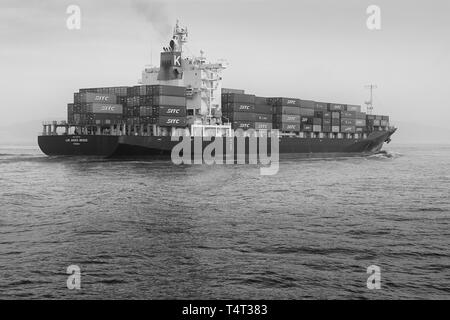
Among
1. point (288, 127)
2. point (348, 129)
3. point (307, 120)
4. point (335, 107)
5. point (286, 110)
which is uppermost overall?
point (335, 107)

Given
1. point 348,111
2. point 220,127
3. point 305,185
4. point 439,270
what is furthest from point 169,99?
point 439,270

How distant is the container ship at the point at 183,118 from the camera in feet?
194

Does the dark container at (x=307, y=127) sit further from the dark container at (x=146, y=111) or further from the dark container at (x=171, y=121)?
the dark container at (x=146, y=111)

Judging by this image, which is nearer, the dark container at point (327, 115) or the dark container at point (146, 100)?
the dark container at point (146, 100)

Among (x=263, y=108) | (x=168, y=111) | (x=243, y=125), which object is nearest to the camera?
(x=168, y=111)

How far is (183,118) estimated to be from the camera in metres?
62.2

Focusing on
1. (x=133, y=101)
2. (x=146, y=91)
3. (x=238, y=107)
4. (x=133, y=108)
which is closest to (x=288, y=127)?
(x=238, y=107)

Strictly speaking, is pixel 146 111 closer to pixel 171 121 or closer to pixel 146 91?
pixel 146 91

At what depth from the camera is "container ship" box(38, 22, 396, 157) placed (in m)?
59.1

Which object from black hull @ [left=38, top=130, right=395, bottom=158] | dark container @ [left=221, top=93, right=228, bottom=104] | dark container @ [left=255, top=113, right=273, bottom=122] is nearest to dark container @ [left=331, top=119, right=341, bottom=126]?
dark container @ [left=255, top=113, right=273, bottom=122]

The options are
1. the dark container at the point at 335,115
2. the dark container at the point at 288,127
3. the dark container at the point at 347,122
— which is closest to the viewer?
the dark container at the point at 288,127

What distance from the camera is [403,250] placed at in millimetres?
17547

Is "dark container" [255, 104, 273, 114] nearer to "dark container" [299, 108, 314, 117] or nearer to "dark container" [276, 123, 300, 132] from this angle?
"dark container" [276, 123, 300, 132]

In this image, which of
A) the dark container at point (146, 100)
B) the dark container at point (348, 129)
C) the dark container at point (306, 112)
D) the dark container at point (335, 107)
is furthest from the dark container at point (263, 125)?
the dark container at point (146, 100)
